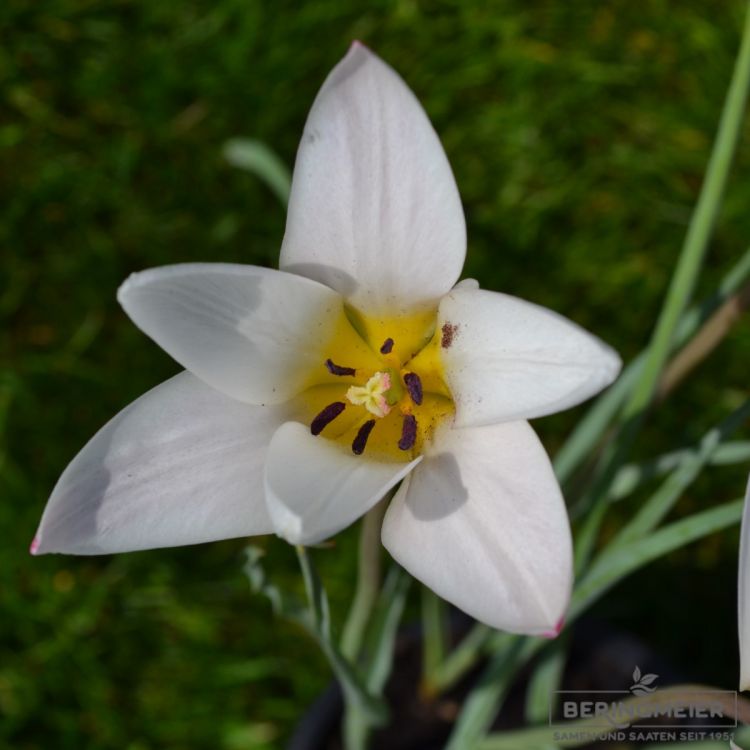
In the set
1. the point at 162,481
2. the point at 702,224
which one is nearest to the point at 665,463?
the point at 702,224

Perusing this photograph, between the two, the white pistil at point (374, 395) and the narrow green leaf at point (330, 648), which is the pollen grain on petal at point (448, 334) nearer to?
the white pistil at point (374, 395)

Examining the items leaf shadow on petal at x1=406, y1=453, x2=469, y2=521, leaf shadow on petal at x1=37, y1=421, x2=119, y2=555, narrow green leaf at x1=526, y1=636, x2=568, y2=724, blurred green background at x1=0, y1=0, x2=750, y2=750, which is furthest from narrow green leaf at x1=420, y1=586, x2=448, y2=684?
leaf shadow on petal at x1=37, y1=421, x2=119, y2=555

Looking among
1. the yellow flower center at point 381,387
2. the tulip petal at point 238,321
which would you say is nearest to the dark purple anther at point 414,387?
the yellow flower center at point 381,387

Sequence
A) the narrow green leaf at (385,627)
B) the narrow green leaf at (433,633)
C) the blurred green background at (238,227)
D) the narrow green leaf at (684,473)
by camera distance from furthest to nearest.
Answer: the blurred green background at (238,227) < the narrow green leaf at (433,633) < the narrow green leaf at (385,627) < the narrow green leaf at (684,473)

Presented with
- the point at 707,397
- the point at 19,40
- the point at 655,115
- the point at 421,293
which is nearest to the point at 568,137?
the point at 655,115

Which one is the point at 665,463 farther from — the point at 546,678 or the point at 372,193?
the point at 372,193

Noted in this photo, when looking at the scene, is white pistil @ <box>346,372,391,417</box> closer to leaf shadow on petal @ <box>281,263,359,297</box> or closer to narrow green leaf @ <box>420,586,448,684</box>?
leaf shadow on petal @ <box>281,263,359,297</box>

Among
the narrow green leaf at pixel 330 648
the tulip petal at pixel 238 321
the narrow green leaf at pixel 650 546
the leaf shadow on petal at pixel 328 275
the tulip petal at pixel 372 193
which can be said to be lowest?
the narrow green leaf at pixel 330 648
